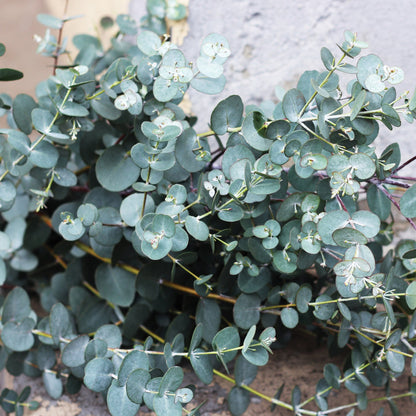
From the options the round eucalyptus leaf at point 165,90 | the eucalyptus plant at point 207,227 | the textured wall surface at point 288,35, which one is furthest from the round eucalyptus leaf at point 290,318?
the textured wall surface at point 288,35

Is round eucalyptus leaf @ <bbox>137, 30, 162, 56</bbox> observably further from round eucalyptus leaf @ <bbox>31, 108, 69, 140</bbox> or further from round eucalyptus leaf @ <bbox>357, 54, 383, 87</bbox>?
round eucalyptus leaf @ <bbox>357, 54, 383, 87</bbox>

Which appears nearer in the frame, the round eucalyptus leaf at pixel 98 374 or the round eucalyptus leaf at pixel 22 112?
the round eucalyptus leaf at pixel 98 374

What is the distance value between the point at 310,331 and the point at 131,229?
0.39m

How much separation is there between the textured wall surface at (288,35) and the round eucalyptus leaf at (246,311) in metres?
0.44

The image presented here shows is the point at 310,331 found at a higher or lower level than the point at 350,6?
lower

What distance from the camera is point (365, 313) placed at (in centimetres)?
74

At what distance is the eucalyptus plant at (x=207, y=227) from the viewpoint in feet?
1.98

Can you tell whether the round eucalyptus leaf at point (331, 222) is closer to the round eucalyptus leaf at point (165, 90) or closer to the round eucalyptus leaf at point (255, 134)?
the round eucalyptus leaf at point (255, 134)

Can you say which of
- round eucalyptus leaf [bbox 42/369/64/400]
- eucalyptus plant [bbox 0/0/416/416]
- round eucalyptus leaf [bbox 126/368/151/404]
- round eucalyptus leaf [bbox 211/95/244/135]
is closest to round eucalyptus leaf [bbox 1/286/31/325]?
eucalyptus plant [bbox 0/0/416/416]

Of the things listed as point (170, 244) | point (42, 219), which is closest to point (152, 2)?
point (42, 219)

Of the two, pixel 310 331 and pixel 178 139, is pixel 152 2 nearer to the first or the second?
pixel 178 139

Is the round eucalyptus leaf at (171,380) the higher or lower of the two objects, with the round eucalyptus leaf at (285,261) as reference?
lower

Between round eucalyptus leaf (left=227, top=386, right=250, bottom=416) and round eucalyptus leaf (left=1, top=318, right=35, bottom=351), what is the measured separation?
33cm

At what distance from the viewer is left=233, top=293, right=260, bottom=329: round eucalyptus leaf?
73 centimetres
